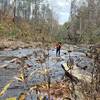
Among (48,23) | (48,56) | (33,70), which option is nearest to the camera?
(48,56)

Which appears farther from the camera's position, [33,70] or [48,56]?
[33,70]

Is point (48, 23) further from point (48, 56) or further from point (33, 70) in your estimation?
point (48, 56)

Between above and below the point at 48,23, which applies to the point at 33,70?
below

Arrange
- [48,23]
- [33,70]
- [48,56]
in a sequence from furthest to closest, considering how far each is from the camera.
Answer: [48,23] → [33,70] → [48,56]

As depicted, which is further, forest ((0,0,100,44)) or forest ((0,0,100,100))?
forest ((0,0,100,44))

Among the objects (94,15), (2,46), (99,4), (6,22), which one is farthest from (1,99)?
(94,15)

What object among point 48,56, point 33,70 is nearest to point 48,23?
point 33,70

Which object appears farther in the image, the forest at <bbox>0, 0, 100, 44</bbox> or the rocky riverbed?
the forest at <bbox>0, 0, 100, 44</bbox>

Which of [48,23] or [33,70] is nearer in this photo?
[33,70]

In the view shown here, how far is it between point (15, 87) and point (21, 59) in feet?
29.7

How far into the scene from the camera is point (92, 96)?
149 inches

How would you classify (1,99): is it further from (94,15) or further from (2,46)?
(94,15)

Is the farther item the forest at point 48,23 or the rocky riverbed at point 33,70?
the forest at point 48,23

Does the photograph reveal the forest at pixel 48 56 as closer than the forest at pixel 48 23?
Yes
